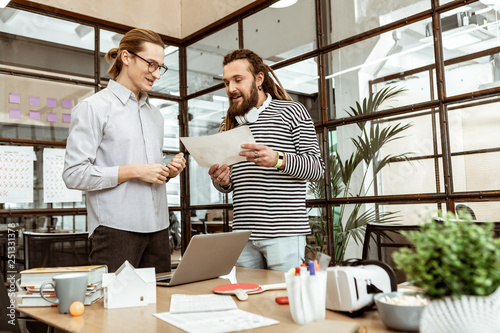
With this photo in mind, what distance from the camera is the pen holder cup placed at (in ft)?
2.70

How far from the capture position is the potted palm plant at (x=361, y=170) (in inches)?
98.3

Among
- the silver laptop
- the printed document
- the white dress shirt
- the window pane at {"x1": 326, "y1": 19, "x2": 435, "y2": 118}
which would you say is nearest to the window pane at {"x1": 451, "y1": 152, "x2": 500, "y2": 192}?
the window pane at {"x1": 326, "y1": 19, "x2": 435, "y2": 118}

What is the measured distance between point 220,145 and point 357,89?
4.47 ft

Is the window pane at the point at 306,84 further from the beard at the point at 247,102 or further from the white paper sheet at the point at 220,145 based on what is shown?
the white paper sheet at the point at 220,145

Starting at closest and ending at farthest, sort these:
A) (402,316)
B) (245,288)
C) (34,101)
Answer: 1. (402,316)
2. (245,288)
3. (34,101)

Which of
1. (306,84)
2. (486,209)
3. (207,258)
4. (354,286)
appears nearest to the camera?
(354,286)

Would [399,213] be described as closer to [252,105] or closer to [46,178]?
[252,105]

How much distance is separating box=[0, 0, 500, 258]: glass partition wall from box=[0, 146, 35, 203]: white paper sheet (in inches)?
2.5

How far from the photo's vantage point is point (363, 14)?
2650 millimetres

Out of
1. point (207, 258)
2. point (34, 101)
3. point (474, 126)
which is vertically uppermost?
point (34, 101)

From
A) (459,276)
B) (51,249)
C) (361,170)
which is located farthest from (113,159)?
(361,170)

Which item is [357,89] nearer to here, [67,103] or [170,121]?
[170,121]

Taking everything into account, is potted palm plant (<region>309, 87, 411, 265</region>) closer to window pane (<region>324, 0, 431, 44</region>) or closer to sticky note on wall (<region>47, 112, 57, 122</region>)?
window pane (<region>324, 0, 431, 44</region>)

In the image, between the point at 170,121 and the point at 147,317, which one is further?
the point at 170,121
